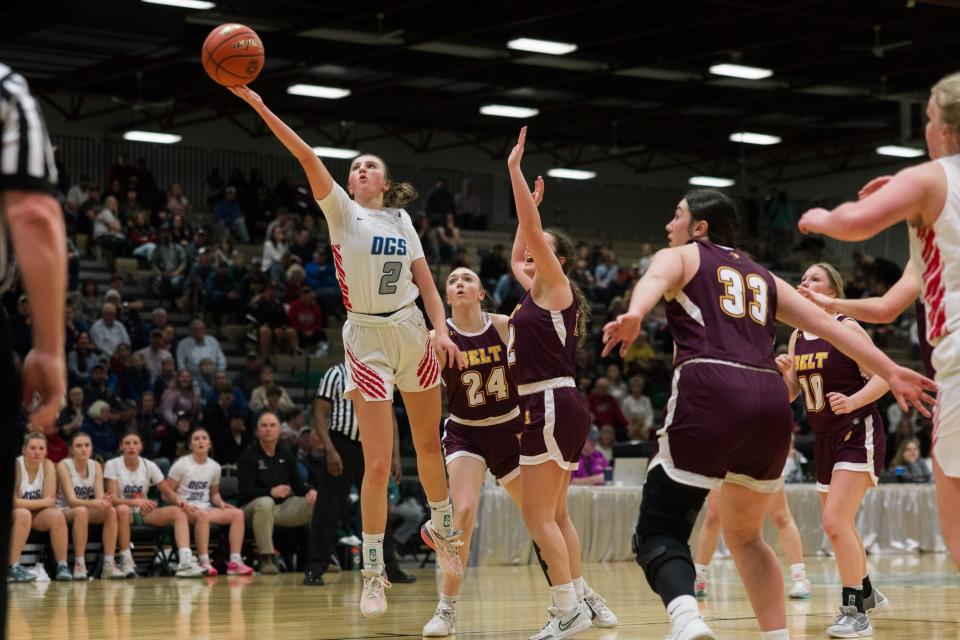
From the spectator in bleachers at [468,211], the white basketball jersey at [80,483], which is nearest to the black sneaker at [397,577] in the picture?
the white basketball jersey at [80,483]

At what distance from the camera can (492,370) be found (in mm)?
7277

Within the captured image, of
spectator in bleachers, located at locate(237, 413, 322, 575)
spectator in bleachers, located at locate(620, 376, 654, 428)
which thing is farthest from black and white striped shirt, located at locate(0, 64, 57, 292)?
spectator in bleachers, located at locate(620, 376, 654, 428)

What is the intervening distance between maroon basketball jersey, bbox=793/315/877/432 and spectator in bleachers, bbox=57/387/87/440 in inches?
341

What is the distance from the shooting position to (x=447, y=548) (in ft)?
23.1

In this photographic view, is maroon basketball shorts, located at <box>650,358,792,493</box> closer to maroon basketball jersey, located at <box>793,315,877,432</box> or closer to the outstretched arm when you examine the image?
the outstretched arm

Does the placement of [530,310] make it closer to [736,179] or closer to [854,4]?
[854,4]

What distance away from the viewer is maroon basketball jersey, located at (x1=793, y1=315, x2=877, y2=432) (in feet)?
25.5

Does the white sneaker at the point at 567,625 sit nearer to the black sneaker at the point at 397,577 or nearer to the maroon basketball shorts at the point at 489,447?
the maroon basketball shorts at the point at 489,447

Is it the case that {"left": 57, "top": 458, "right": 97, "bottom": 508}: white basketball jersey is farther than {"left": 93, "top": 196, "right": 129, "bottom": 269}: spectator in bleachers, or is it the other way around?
{"left": 93, "top": 196, "right": 129, "bottom": 269}: spectator in bleachers

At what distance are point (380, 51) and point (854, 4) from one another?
25.2 feet

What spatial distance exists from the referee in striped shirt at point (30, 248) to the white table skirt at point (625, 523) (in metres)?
10.7

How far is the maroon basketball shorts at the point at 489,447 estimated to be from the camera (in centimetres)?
722

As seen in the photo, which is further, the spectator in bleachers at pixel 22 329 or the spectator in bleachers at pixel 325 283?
the spectator in bleachers at pixel 325 283

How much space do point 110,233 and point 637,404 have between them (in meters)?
8.86
